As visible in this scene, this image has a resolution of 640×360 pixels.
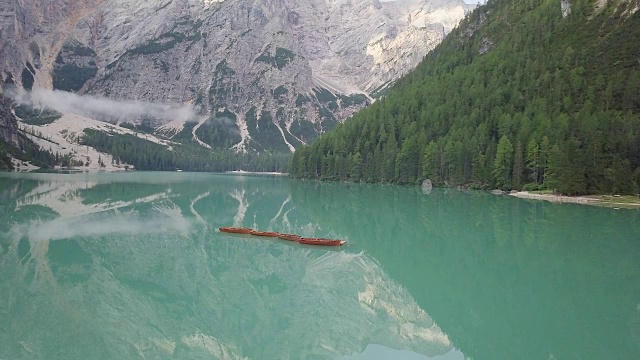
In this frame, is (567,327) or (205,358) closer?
(205,358)

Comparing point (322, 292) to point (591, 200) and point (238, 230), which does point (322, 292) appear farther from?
point (591, 200)

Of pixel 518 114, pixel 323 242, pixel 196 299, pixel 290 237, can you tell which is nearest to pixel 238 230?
pixel 290 237

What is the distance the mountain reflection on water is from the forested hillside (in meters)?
61.2

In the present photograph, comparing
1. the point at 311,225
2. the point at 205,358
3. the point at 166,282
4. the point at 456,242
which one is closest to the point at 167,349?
the point at 205,358

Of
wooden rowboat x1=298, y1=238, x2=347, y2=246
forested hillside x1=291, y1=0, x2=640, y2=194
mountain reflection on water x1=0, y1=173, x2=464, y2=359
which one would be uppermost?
forested hillside x1=291, y1=0, x2=640, y2=194

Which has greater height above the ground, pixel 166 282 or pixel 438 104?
pixel 438 104

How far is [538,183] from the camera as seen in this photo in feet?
305

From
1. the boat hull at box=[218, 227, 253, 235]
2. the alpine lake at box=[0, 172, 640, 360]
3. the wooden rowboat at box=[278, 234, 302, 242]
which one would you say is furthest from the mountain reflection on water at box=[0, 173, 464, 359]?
the boat hull at box=[218, 227, 253, 235]

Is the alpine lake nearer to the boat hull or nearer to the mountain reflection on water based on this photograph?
the mountain reflection on water

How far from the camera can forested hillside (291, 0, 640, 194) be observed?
84375 millimetres

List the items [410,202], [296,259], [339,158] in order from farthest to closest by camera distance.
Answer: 1. [339,158]
2. [410,202]
3. [296,259]

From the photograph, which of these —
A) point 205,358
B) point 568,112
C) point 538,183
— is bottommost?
point 205,358

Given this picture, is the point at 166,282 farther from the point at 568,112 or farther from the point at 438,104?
the point at 438,104

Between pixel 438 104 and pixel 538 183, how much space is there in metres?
49.6
